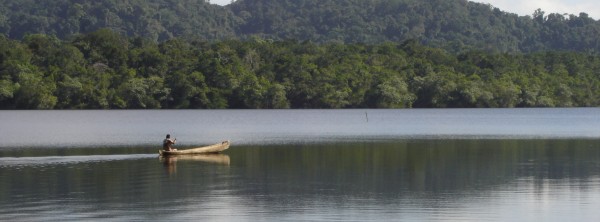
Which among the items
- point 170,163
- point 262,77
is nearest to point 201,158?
point 170,163

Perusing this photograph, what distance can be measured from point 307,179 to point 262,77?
98439mm

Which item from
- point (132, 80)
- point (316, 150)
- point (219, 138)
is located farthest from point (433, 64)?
point (316, 150)

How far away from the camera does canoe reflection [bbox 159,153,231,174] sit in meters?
42.8

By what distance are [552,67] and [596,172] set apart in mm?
120559

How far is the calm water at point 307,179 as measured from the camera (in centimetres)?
2725

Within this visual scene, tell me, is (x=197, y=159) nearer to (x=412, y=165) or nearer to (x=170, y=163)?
(x=170, y=163)

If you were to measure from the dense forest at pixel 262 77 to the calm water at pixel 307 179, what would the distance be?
5905cm

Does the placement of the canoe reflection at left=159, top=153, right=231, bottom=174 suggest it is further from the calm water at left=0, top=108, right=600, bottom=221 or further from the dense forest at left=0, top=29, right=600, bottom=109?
the dense forest at left=0, top=29, right=600, bottom=109

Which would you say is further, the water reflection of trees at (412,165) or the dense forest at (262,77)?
the dense forest at (262,77)

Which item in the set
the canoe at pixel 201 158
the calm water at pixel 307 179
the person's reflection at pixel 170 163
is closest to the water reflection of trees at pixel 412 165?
the calm water at pixel 307 179

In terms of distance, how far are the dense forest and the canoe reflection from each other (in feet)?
250

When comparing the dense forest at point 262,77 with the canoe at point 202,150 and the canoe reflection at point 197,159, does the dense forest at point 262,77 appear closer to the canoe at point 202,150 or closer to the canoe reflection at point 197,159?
the canoe at point 202,150

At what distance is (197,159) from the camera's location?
45656 mm

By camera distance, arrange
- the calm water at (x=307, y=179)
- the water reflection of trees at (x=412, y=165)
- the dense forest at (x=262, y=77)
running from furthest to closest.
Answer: the dense forest at (x=262, y=77)
the water reflection of trees at (x=412, y=165)
the calm water at (x=307, y=179)
